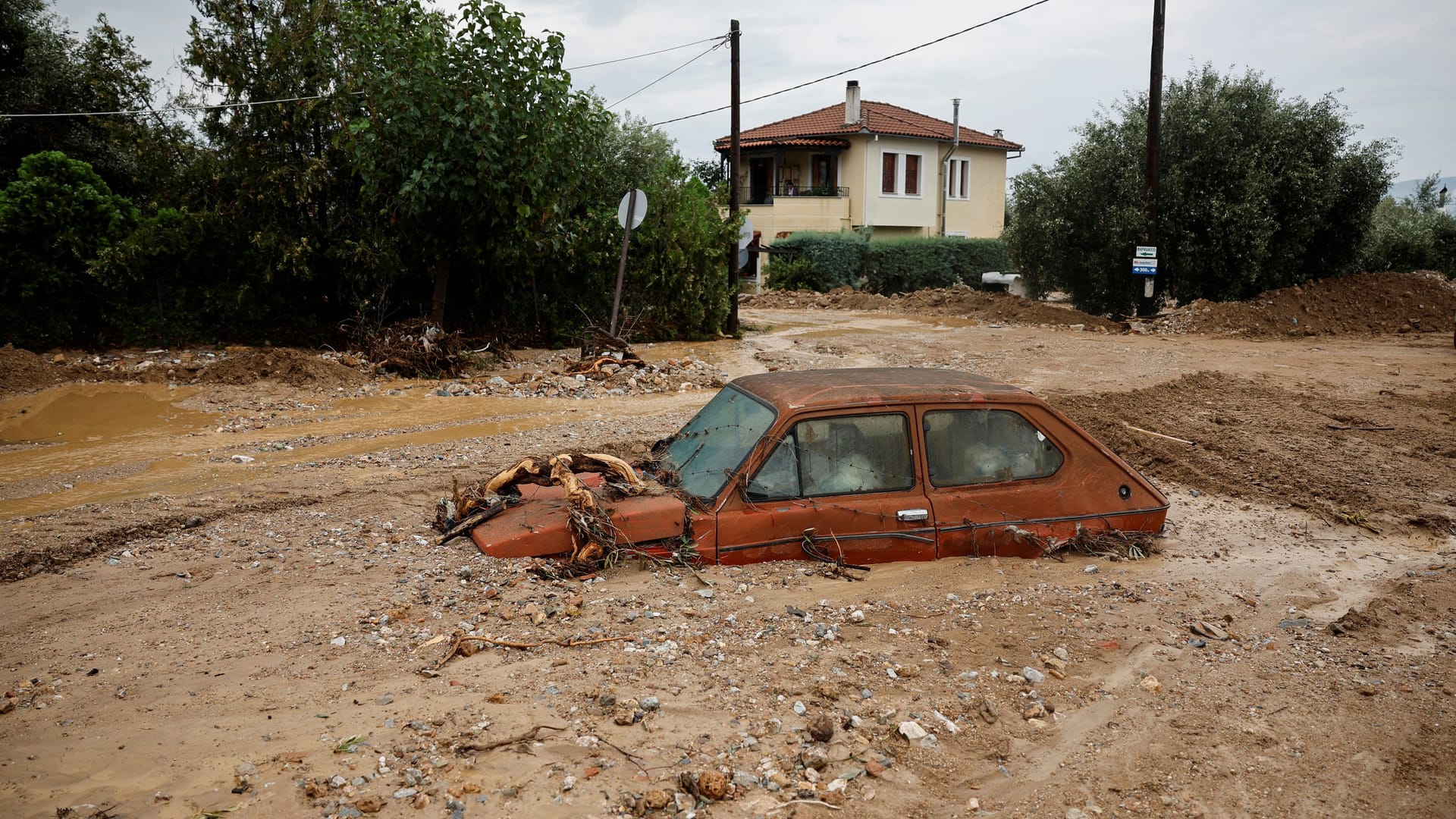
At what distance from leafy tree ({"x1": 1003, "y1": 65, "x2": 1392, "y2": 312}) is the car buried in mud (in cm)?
1854

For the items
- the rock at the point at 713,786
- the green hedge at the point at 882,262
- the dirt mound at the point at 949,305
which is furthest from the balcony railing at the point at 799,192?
the rock at the point at 713,786

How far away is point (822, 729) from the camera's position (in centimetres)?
375

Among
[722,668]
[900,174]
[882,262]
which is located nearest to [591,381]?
[722,668]

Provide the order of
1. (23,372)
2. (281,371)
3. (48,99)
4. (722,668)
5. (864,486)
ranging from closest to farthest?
1. (722,668)
2. (864,486)
3. (23,372)
4. (281,371)
5. (48,99)

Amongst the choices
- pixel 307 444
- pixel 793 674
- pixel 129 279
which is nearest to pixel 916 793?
pixel 793 674

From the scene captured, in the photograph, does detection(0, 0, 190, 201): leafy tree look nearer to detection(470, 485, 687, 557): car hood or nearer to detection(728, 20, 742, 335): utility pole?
detection(728, 20, 742, 335): utility pole

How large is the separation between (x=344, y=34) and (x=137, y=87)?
4402 millimetres

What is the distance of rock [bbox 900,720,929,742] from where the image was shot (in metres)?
3.81

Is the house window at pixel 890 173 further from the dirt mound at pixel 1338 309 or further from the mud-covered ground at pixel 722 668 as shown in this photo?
the mud-covered ground at pixel 722 668

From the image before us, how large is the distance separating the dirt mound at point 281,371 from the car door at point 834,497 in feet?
35.6

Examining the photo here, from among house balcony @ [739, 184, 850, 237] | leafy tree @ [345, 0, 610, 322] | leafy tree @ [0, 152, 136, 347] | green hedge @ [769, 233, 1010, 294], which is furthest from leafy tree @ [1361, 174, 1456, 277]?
leafy tree @ [0, 152, 136, 347]

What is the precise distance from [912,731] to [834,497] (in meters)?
1.82

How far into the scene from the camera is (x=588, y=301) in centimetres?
1998

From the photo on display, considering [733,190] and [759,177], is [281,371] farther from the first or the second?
[759,177]
